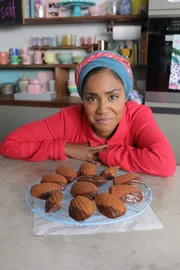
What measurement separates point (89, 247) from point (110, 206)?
0.11 metres

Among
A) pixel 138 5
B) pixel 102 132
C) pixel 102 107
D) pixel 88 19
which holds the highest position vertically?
pixel 138 5

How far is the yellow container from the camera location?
2643 mm

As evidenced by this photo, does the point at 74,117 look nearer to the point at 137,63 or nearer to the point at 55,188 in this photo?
the point at 55,188

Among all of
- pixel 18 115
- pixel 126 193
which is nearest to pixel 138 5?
pixel 18 115

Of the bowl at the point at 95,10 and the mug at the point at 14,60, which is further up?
the bowl at the point at 95,10

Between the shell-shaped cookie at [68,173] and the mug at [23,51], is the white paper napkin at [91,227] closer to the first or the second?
the shell-shaped cookie at [68,173]

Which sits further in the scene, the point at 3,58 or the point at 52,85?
the point at 3,58

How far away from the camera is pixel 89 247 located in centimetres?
61

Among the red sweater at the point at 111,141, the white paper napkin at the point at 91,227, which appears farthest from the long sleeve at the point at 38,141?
the white paper napkin at the point at 91,227

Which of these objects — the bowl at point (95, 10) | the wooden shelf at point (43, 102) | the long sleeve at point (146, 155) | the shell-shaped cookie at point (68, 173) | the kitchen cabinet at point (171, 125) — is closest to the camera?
the shell-shaped cookie at point (68, 173)

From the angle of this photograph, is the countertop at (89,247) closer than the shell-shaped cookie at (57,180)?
Yes

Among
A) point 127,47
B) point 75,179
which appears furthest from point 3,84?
point 75,179

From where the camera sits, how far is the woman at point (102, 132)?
1119 millimetres

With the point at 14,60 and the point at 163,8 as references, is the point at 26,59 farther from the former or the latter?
the point at 163,8
